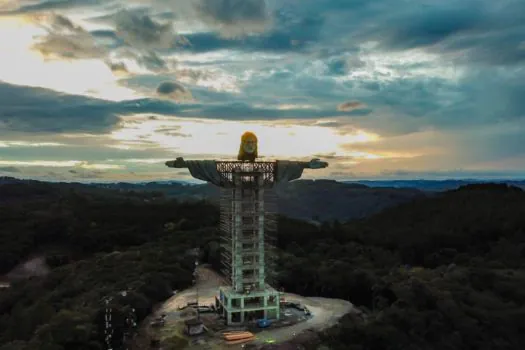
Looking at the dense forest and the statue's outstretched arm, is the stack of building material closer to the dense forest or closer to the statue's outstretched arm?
the dense forest

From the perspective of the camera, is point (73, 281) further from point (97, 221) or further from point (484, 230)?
point (484, 230)

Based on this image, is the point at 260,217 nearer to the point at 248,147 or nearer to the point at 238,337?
the point at 248,147

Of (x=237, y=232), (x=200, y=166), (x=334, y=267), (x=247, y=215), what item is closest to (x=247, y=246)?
(x=237, y=232)

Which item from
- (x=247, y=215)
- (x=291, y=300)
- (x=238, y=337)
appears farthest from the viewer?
(x=291, y=300)

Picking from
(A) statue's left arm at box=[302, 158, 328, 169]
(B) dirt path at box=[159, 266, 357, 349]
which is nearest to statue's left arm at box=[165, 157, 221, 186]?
(A) statue's left arm at box=[302, 158, 328, 169]

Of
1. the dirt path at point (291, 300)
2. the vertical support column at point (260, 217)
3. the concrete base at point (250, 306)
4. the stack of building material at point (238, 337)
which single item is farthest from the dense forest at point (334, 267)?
the vertical support column at point (260, 217)

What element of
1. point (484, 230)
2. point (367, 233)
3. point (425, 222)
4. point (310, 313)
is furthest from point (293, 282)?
point (425, 222)

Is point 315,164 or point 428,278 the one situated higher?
point 315,164

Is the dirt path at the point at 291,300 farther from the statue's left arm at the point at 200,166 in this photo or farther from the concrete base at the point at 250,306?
the statue's left arm at the point at 200,166
